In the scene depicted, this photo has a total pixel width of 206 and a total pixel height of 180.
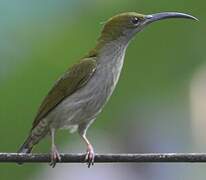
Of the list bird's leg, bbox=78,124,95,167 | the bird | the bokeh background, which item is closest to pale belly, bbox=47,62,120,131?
the bird

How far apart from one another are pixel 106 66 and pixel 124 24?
378 mm

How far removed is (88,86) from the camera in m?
7.48

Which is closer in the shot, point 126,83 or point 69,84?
point 69,84

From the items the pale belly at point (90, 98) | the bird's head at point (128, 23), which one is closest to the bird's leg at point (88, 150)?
the pale belly at point (90, 98)

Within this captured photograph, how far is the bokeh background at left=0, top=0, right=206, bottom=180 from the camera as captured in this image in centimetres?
911

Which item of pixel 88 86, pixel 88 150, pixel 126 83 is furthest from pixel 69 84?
pixel 126 83

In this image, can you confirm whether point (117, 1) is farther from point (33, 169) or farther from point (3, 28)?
point (33, 169)

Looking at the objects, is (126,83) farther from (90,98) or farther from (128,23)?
(90,98)

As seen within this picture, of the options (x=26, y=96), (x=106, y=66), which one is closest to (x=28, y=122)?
(x=26, y=96)

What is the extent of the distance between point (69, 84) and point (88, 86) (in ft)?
0.58

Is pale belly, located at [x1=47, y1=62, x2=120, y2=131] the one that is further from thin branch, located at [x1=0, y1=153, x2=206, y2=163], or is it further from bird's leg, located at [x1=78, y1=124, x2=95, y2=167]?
thin branch, located at [x1=0, y1=153, x2=206, y2=163]

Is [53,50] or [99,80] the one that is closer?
[99,80]

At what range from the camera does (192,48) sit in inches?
371

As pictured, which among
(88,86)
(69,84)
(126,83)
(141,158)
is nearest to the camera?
(141,158)
